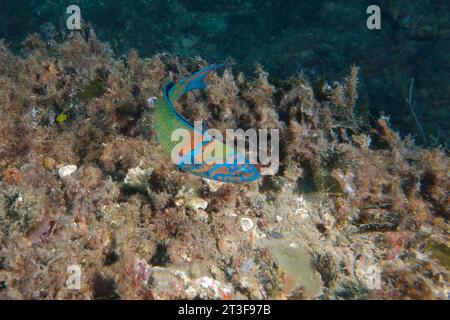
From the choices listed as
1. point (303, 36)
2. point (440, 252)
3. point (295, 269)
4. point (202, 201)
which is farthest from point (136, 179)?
point (303, 36)

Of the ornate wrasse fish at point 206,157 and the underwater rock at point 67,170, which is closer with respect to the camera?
the ornate wrasse fish at point 206,157

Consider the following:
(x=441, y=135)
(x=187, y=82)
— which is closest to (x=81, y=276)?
(x=187, y=82)

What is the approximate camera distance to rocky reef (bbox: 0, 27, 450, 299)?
2.80 m

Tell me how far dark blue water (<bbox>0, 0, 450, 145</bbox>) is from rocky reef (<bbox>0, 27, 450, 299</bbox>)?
17.1 feet

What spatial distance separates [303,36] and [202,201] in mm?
11241

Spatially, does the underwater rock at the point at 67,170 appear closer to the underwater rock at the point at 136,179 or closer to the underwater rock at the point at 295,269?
the underwater rock at the point at 136,179

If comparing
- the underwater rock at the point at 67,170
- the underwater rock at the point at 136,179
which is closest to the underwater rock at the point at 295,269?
the underwater rock at the point at 136,179

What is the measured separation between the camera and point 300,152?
3.95 metres

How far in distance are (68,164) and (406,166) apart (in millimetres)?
4275

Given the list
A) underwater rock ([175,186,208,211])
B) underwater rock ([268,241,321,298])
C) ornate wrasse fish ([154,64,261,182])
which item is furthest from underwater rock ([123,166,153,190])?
underwater rock ([268,241,321,298])

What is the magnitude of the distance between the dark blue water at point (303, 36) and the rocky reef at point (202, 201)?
522cm

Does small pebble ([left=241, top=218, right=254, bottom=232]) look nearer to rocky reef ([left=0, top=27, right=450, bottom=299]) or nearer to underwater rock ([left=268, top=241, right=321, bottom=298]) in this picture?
rocky reef ([left=0, top=27, right=450, bottom=299])

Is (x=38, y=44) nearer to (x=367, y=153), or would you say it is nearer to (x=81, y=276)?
(x=81, y=276)

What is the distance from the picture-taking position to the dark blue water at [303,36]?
31.6 feet
